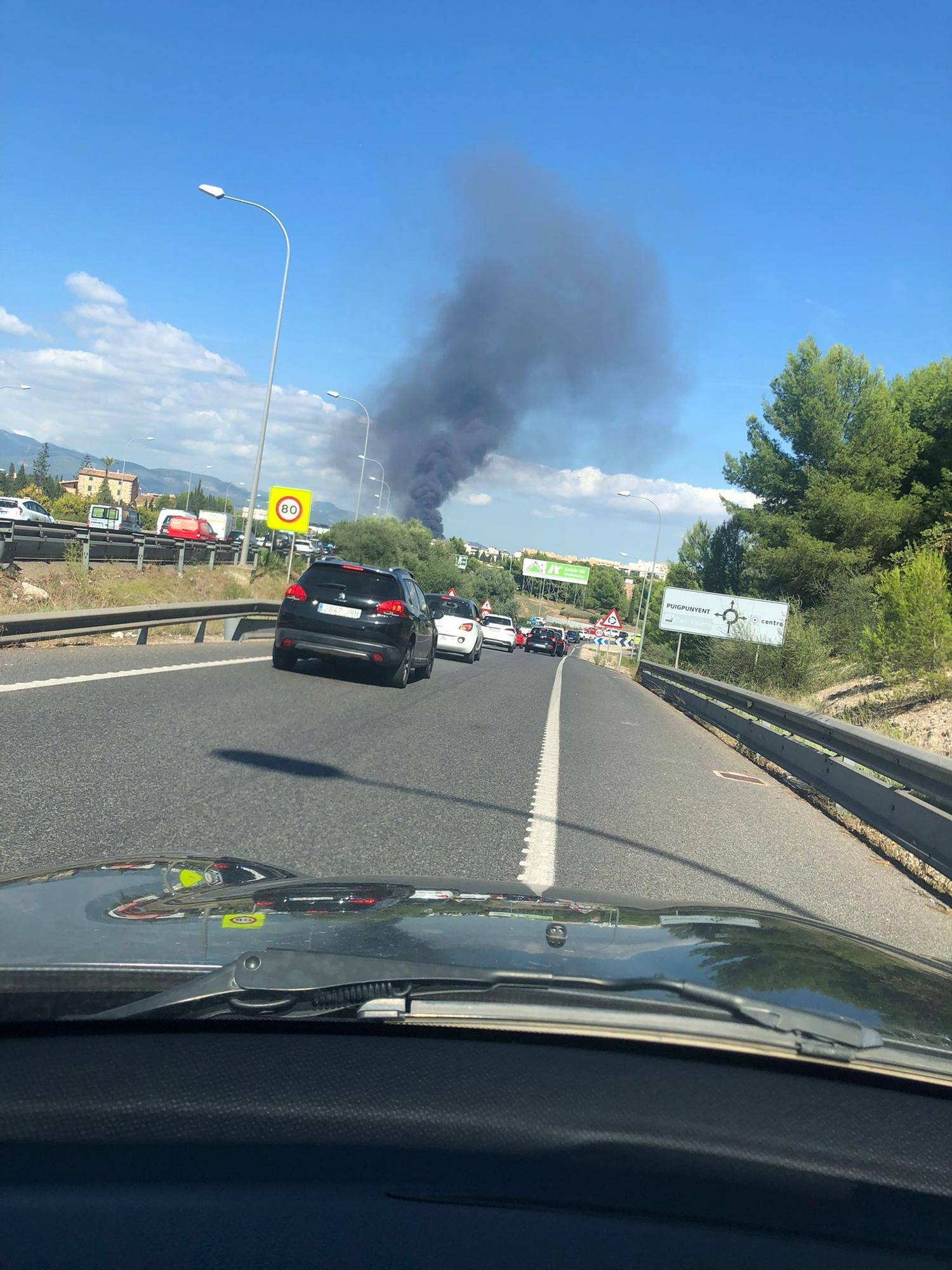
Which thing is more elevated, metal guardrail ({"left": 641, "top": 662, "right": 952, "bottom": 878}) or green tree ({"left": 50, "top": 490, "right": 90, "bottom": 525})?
green tree ({"left": 50, "top": 490, "right": 90, "bottom": 525})

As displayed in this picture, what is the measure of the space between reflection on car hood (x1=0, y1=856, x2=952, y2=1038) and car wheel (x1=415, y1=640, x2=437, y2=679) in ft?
50.5

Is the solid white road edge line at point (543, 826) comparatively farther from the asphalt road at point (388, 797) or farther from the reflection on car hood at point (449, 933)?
the reflection on car hood at point (449, 933)

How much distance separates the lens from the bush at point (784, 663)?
28625 millimetres

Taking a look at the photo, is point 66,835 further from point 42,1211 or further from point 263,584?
point 263,584

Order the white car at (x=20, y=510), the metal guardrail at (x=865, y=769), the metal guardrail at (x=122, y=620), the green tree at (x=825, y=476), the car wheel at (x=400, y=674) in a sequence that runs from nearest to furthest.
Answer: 1. the metal guardrail at (x=865, y=769)
2. the metal guardrail at (x=122, y=620)
3. the car wheel at (x=400, y=674)
4. the green tree at (x=825, y=476)
5. the white car at (x=20, y=510)

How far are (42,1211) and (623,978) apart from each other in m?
1.34

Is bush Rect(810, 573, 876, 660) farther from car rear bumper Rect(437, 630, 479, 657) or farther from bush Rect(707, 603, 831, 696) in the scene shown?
car rear bumper Rect(437, 630, 479, 657)

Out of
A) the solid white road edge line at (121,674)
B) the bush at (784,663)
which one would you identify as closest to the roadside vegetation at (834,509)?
the bush at (784,663)

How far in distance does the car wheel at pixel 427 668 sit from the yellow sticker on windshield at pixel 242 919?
16018 millimetres

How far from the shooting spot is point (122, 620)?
15.5m

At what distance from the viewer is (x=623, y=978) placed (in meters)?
2.56

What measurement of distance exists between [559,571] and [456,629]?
318 ft

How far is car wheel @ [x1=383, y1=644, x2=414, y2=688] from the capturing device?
16344 mm

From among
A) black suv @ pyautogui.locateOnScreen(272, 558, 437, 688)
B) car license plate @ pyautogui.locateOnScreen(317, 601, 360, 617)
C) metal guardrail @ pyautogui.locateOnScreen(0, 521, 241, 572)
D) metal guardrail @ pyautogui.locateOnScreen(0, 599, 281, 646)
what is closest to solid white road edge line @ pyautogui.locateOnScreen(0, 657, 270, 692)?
metal guardrail @ pyautogui.locateOnScreen(0, 599, 281, 646)
